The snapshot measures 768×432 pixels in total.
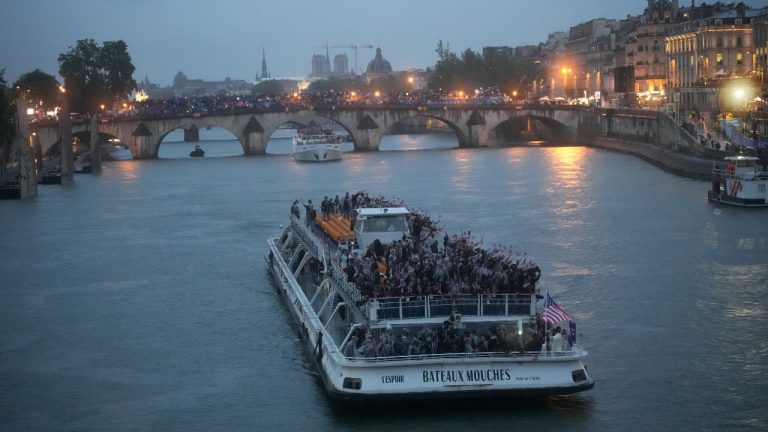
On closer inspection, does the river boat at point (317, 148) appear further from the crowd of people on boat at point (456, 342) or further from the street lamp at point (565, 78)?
the crowd of people on boat at point (456, 342)

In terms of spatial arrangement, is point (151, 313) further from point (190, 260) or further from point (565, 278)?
point (565, 278)

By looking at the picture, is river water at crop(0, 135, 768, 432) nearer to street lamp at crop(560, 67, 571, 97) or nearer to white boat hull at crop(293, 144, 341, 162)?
white boat hull at crop(293, 144, 341, 162)

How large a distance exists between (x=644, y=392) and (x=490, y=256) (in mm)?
2897

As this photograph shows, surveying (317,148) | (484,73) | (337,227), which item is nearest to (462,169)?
(317,148)

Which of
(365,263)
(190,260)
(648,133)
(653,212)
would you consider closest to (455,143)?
(648,133)

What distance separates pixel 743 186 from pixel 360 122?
37808mm

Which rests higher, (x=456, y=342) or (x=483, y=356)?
(x=456, y=342)

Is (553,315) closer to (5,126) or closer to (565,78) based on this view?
(5,126)

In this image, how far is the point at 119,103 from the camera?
91812mm

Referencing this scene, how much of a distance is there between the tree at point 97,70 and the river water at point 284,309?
118ft

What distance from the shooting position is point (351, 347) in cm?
1611

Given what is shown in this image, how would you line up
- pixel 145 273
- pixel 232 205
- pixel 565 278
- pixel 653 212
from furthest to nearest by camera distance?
pixel 232 205, pixel 653 212, pixel 145 273, pixel 565 278

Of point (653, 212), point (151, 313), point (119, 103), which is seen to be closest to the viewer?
point (151, 313)

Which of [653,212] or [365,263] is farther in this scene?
[653,212]
